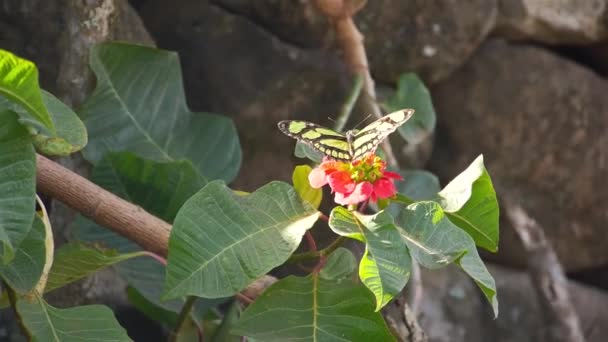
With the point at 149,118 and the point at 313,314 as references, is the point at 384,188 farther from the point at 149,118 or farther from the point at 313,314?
the point at 149,118

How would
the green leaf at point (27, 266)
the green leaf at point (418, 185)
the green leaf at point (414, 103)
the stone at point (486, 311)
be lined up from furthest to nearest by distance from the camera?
the stone at point (486, 311) < the green leaf at point (414, 103) < the green leaf at point (418, 185) < the green leaf at point (27, 266)

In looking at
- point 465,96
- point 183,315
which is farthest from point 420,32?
point 183,315

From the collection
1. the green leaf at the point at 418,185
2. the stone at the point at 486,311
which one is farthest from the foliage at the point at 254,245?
the stone at the point at 486,311

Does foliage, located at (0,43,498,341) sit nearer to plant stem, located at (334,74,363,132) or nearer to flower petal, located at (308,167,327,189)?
flower petal, located at (308,167,327,189)

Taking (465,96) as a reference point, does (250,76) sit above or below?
above

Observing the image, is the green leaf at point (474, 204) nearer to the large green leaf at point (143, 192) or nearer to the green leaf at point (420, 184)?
the large green leaf at point (143, 192)

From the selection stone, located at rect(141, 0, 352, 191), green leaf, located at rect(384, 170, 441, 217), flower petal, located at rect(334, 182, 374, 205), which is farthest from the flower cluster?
stone, located at rect(141, 0, 352, 191)
